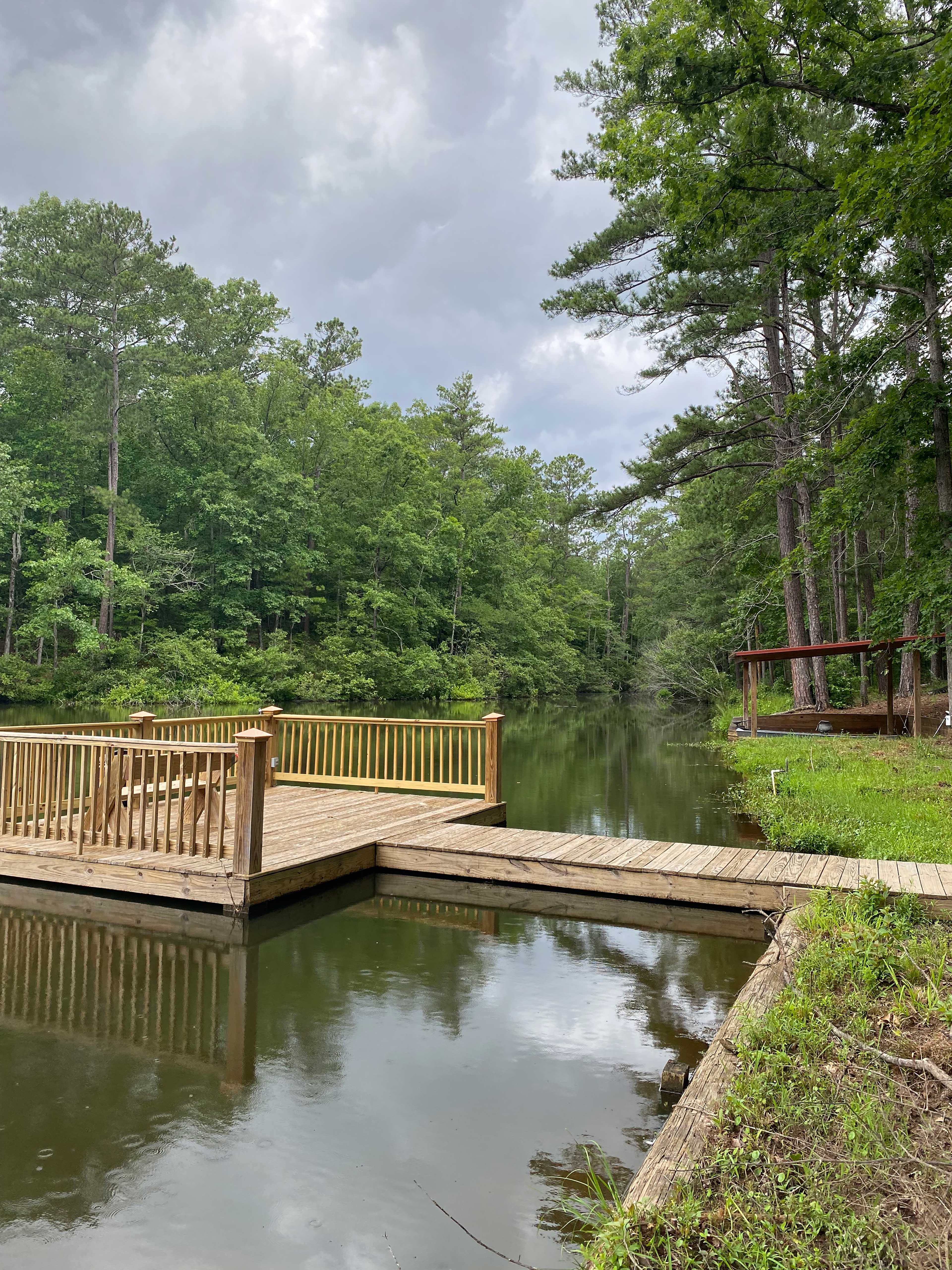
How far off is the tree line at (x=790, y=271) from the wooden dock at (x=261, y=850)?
6.16 meters

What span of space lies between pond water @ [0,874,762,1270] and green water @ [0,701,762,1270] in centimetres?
1

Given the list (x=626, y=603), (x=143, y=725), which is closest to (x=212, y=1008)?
(x=143, y=725)

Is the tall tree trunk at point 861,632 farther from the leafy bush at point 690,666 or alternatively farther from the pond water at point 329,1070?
the pond water at point 329,1070

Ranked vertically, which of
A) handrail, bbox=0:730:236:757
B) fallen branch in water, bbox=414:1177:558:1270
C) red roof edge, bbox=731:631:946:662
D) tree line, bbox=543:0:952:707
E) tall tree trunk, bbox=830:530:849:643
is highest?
tree line, bbox=543:0:952:707

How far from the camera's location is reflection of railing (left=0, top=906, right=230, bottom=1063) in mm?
4098

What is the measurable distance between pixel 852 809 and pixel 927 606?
152 inches

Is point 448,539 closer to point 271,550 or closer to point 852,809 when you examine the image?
point 271,550

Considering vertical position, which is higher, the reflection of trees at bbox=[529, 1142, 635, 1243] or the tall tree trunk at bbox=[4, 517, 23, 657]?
the tall tree trunk at bbox=[4, 517, 23, 657]

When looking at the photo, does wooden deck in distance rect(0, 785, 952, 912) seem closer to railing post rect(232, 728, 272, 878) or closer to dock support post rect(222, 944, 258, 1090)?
railing post rect(232, 728, 272, 878)

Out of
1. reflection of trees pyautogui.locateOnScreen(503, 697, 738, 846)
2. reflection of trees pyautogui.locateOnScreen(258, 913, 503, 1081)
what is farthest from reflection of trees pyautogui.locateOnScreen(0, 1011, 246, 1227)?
reflection of trees pyautogui.locateOnScreen(503, 697, 738, 846)

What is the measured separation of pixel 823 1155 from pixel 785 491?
1850 centimetres

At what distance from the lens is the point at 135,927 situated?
18.9ft

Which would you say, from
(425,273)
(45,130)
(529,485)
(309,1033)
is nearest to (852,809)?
(309,1033)

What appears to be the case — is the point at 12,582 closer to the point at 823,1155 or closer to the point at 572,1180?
the point at 572,1180
